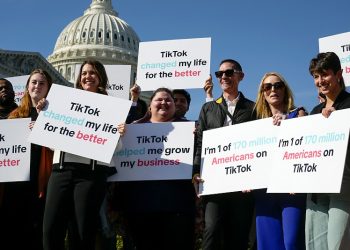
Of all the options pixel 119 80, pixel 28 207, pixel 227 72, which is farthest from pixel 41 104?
pixel 119 80

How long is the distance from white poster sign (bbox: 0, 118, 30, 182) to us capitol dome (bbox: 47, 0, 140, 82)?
76757mm

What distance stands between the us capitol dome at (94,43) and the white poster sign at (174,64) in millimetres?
75101

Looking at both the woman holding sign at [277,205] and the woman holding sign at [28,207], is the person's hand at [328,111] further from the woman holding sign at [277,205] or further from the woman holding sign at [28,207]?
the woman holding sign at [28,207]

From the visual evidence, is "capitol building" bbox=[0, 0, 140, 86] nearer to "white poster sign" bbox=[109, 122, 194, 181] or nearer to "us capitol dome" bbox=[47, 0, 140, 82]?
"us capitol dome" bbox=[47, 0, 140, 82]

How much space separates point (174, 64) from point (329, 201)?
317 cm

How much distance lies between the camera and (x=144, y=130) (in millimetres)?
5031

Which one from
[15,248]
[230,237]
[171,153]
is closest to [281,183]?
[230,237]

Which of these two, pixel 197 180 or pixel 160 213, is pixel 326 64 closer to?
pixel 197 180

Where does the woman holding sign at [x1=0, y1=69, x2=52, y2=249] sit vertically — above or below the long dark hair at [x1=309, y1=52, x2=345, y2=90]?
below

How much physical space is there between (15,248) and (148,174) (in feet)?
4.54

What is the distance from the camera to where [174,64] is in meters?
6.69

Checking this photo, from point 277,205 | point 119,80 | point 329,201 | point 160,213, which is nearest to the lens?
point 329,201

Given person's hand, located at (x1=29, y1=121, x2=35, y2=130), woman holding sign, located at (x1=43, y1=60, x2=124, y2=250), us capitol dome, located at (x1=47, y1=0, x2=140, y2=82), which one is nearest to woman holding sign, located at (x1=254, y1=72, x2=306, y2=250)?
woman holding sign, located at (x1=43, y1=60, x2=124, y2=250)

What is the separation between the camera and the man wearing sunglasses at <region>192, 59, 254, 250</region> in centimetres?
453
